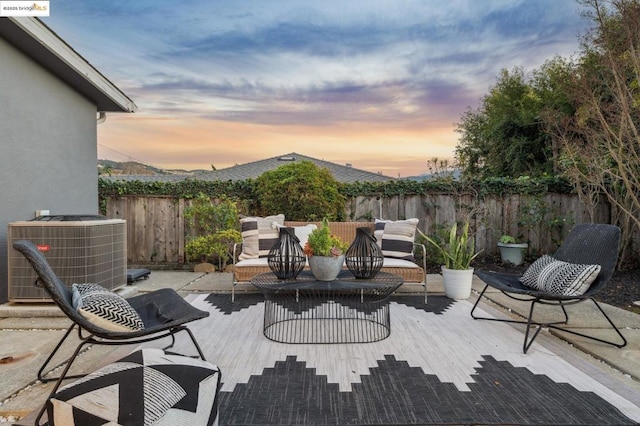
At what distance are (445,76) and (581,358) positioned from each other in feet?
20.3

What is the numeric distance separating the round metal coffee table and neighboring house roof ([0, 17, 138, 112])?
3.41 m

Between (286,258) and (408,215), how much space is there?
140 inches

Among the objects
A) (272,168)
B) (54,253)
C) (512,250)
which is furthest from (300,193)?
(272,168)

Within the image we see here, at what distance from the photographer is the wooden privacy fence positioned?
6.69 m

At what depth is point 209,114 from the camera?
824 centimetres

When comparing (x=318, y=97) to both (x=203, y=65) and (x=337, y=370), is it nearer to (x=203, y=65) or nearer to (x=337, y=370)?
(x=203, y=65)

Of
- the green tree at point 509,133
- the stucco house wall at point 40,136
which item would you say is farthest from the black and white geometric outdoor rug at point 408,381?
the green tree at point 509,133

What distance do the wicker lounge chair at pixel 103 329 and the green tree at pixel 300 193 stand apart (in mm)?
3501

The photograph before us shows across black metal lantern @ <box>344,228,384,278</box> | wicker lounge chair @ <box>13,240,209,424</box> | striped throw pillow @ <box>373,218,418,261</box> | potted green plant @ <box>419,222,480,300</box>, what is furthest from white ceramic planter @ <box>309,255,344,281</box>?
potted green plant @ <box>419,222,480,300</box>

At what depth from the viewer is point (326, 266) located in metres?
3.45

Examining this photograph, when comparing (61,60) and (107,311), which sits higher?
(61,60)

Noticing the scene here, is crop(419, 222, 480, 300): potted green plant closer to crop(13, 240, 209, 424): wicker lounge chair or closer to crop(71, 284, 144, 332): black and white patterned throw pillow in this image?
crop(13, 240, 209, 424): wicker lounge chair

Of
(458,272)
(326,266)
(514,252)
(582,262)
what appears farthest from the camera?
(514,252)

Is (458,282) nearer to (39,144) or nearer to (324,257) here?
(324,257)
